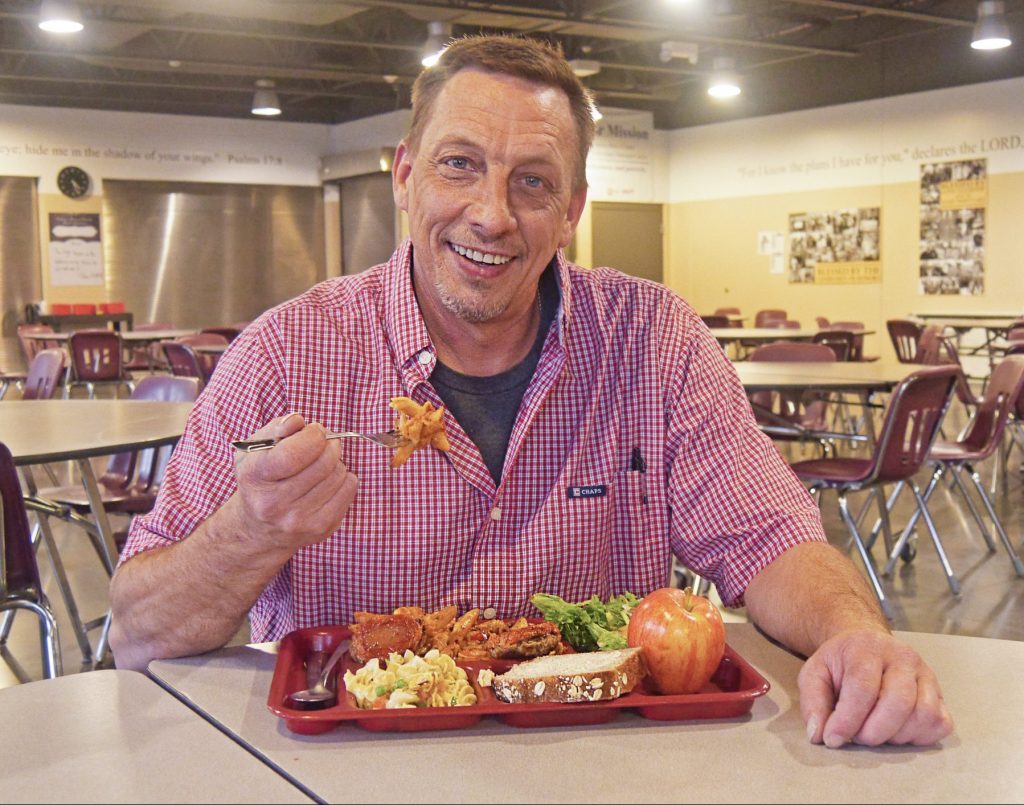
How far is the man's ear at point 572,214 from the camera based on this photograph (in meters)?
1.90

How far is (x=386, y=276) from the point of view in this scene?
1.89 m

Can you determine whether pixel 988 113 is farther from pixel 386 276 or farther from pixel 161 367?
pixel 386 276

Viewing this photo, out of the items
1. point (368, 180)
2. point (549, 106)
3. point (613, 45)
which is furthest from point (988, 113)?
point (549, 106)

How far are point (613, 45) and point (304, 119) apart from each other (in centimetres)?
611

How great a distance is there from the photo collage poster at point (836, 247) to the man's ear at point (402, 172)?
13329 millimetres

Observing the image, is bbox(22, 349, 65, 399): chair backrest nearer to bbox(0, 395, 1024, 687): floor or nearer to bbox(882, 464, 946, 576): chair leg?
bbox(0, 395, 1024, 687): floor

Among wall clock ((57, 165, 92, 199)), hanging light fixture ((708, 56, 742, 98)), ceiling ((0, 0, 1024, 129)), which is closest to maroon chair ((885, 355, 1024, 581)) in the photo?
ceiling ((0, 0, 1024, 129))

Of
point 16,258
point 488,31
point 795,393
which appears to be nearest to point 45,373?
point 795,393

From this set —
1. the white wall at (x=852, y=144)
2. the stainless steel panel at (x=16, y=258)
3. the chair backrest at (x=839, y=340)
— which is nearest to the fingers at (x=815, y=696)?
the chair backrest at (x=839, y=340)

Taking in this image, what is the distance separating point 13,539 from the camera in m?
2.84

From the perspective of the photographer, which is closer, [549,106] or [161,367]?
[549,106]

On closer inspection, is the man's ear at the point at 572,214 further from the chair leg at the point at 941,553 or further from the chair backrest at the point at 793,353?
the chair backrest at the point at 793,353

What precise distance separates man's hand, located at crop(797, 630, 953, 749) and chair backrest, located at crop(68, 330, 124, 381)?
31.2 ft

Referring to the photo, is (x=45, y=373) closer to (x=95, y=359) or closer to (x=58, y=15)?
(x=95, y=359)
